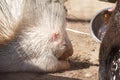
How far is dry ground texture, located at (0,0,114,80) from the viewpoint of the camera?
2.70 metres

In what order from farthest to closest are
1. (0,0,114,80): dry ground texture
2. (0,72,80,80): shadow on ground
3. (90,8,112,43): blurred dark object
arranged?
(90,8,112,43): blurred dark object
(0,0,114,80): dry ground texture
(0,72,80,80): shadow on ground

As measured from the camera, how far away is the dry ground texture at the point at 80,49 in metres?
2.70

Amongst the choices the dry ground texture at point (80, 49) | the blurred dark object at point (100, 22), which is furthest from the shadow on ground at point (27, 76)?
the blurred dark object at point (100, 22)

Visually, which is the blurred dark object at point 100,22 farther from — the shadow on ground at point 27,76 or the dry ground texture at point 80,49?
the shadow on ground at point 27,76

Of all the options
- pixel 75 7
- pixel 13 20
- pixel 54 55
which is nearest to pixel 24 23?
pixel 13 20

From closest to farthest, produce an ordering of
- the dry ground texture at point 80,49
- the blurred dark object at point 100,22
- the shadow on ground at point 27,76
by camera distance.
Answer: the shadow on ground at point 27,76 < the dry ground texture at point 80,49 < the blurred dark object at point 100,22

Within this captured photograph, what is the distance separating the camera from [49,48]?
8.82 ft

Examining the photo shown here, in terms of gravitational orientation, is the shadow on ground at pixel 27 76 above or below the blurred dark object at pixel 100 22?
below

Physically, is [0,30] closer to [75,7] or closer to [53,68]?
[53,68]

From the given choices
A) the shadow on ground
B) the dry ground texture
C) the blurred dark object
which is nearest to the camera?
the shadow on ground

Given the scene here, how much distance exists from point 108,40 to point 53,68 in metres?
0.95

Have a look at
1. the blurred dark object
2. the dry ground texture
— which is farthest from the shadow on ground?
the blurred dark object

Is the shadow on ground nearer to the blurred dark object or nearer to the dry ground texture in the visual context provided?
the dry ground texture

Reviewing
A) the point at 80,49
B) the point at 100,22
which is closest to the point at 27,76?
the point at 80,49
